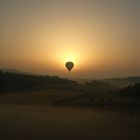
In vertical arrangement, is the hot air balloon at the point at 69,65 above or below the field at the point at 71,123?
above

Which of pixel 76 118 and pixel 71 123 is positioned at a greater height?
pixel 76 118

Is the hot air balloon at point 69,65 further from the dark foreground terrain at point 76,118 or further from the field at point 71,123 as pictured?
the field at point 71,123

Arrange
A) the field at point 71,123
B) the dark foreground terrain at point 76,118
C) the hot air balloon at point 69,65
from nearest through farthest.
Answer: the field at point 71,123, the dark foreground terrain at point 76,118, the hot air balloon at point 69,65

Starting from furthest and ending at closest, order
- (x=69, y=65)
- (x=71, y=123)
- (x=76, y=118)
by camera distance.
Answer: (x=69, y=65) < (x=76, y=118) < (x=71, y=123)

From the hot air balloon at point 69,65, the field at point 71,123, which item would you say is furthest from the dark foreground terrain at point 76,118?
the hot air balloon at point 69,65

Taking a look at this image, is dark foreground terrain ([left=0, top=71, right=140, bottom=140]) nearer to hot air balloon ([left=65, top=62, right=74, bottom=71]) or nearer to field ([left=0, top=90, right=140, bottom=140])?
field ([left=0, top=90, right=140, bottom=140])

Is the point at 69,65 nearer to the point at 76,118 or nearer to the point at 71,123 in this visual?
the point at 76,118

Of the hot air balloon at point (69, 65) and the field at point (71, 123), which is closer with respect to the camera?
the field at point (71, 123)

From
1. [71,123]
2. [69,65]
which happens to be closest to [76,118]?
[71,123]

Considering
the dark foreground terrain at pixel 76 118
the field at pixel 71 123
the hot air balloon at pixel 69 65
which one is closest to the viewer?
the field at pixel 71 123

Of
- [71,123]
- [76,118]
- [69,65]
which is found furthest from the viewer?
[69,65]
